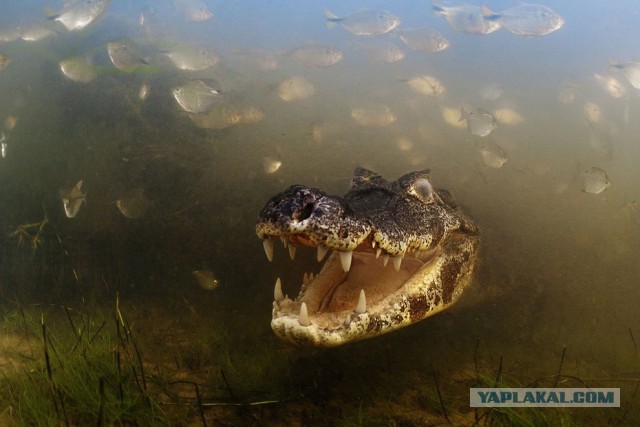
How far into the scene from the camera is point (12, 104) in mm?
7762

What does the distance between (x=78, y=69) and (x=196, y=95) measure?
2600 mm

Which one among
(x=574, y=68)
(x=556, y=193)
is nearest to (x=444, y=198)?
(x=556, y=193)

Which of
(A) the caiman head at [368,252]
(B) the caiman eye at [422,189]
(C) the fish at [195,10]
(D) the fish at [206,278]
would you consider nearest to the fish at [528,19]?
(A) the caiman head at [368,252]

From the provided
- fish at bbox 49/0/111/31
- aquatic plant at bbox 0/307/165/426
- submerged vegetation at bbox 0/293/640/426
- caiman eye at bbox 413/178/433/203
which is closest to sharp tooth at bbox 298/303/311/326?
submerged vegetation at bbox 0/293/640/426

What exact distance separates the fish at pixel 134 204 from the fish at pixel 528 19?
6620mm

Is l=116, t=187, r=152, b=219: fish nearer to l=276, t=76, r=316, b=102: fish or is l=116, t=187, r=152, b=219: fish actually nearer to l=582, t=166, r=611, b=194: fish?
l=276, t=76, r=316, b=102: fish

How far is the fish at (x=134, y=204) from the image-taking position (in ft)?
14.9

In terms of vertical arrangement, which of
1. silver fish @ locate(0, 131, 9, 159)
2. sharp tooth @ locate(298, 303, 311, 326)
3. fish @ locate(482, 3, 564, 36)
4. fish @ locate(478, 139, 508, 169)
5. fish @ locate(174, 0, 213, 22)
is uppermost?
fish @ locate(482, 3, 564, 36)

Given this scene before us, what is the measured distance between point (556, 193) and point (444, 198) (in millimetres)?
2045

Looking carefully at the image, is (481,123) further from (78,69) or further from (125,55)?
(78,69)

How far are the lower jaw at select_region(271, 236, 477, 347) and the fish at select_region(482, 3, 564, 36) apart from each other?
16.4ft

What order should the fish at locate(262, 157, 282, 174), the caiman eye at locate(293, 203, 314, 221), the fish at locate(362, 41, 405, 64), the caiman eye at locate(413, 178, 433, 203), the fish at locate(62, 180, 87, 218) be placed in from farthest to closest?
the fish at locate(362, 41, 405, 64) < the fish at locate(262, 157, 282, 174) < the fish at locate(62, 180, 87, 218) < the caiman eye at locate(413, 178, 433, 203) < the caiman eye at locate(293, 203, 314, 221)

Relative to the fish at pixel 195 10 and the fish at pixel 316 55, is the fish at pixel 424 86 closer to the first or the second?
the fish at pixel 316 55

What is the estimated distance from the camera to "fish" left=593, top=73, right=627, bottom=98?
6.80m
